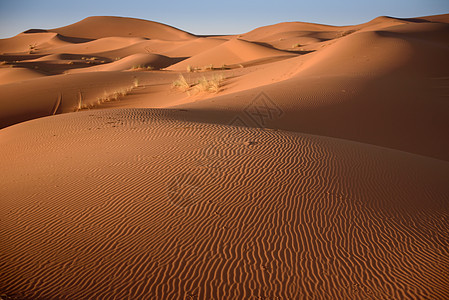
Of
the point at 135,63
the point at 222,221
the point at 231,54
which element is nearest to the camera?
the point at 222,221

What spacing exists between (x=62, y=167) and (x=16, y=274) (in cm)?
260

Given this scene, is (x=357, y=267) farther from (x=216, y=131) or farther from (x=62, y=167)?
(x=62, y=167)

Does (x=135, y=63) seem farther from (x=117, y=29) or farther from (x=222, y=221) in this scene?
(x=117, y=29)

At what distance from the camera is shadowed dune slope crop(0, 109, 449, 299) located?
2869 mm

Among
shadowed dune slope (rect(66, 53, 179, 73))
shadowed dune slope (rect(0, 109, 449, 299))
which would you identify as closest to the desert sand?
shadowed dune slope (rect(0, 109, 449, 299))

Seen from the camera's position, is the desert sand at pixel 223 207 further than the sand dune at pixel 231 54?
No

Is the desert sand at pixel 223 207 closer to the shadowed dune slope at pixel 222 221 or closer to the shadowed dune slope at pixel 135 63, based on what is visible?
the shadowed dune slope at pixel 222 221

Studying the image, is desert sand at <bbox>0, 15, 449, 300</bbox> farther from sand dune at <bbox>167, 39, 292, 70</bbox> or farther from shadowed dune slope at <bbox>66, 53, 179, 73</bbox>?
shadowed dune slope at <bbox>66, 53, 179, 73</bbox>

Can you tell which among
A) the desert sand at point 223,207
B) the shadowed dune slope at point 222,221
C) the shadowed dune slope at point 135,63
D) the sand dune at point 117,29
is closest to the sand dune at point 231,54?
the shadowed dune slope at point 135,63

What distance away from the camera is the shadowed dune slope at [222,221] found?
2.87 meters

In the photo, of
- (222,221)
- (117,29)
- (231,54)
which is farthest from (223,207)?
(117,29)

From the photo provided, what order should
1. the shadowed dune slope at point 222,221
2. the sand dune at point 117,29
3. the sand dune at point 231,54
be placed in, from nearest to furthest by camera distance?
the shadowed dune slope at point 222,221, the sand dune at point 231,54, the sand dune at point 117,29

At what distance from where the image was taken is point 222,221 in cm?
364

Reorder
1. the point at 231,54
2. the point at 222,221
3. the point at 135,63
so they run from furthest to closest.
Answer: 1. the point at 231,54
2. the point at 135,63
3. the point at 222,221
